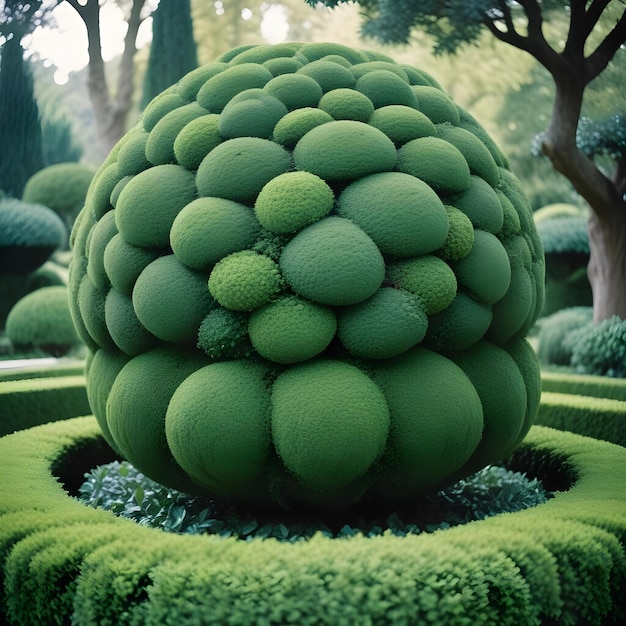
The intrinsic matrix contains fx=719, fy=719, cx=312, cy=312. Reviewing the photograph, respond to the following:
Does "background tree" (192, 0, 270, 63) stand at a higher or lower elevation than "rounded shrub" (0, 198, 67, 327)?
higher

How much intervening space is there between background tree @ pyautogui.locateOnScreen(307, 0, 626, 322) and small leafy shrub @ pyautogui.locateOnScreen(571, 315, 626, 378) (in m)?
0.90

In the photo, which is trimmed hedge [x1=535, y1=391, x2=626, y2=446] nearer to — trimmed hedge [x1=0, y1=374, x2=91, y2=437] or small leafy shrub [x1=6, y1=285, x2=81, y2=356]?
trimmed hedge [x1=0, y1=374, x2=91, y2=437]

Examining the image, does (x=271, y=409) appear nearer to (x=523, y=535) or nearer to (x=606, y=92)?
(x=523, y=535)

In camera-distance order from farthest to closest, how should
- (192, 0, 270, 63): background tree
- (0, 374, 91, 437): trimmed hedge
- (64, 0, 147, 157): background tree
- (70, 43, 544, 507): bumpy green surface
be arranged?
(192, 0, 270, 63): background tree, (64, 0, 147, 157): background tree, (0, 374, 91, 437): trimmed hedge, (70, 43, 544, 507): bumpy green surface

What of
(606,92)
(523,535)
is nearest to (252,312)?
(523,535)

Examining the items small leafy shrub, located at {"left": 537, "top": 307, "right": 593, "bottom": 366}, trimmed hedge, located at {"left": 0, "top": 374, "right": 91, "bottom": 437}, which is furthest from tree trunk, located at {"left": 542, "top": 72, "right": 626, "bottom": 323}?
trimmed hedge, located at {"left": 0, "top": 374, "right": 91, "bottom": 437}

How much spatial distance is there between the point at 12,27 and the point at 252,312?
310 cm

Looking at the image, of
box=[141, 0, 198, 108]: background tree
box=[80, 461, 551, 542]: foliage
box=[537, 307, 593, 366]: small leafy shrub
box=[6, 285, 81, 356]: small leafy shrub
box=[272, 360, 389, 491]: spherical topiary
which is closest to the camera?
box=[272, 360, 389, 491]: spherical topiary

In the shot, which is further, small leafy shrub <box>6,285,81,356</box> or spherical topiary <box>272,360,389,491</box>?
small leafy shrub <box>6,285,81,356</box>

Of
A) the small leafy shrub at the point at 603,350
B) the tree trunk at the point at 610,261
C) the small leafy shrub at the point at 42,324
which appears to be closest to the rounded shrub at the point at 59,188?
the small leafy shrub at the point at 42,324

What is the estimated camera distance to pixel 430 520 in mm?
4238

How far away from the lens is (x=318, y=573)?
2621 millimetres

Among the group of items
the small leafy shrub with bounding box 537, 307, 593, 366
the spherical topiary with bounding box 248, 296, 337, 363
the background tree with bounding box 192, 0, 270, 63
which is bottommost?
the small leafy shrub with bounding box 537, 307, 593, 366

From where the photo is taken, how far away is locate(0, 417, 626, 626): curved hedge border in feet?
8.43
